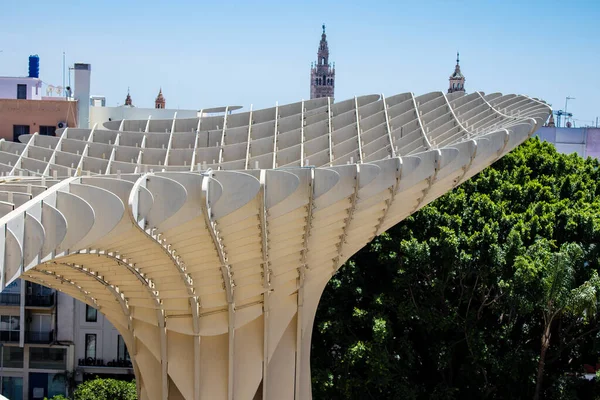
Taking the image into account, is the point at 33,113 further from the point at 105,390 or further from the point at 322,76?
the point at 322,76

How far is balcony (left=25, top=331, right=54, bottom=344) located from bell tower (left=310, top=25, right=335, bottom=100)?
4214 inches

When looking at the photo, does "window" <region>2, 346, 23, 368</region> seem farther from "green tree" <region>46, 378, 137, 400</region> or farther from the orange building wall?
the orange building wall

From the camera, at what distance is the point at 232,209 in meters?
23.0

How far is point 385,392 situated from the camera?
3497 cm

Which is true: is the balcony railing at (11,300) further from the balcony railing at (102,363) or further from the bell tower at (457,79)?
the bell tower at (457,79)

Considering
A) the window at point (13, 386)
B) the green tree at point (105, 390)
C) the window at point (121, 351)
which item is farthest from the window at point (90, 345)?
the green tree at point (105, 390)

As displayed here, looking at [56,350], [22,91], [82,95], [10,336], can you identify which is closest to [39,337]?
[56,350]

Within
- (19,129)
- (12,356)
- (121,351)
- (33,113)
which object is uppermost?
(33,113)

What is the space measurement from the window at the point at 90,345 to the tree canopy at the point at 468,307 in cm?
1261

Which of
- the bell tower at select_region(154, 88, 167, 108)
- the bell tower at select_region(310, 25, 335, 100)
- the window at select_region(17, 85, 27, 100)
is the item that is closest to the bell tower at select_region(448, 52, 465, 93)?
the bell tower at select_region(310, 25, 335, 100)

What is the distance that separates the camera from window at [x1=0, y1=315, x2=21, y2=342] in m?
45.7

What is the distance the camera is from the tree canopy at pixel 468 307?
108 ft

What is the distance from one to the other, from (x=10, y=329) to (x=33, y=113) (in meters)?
9.46

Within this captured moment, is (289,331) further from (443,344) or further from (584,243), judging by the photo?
(584,243)
